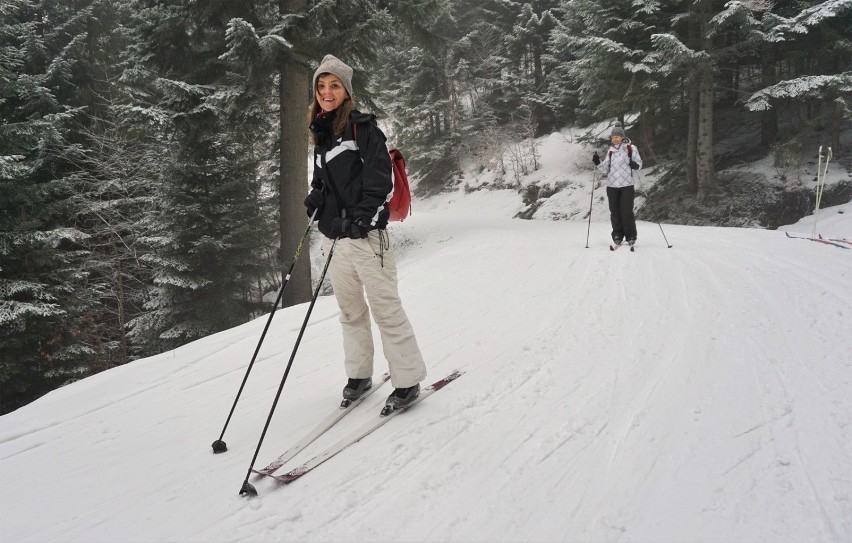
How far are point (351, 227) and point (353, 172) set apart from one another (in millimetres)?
377

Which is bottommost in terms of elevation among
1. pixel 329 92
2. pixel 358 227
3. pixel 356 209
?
pixel 358 227

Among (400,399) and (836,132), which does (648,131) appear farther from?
(400,399)

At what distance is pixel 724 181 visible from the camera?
15.1 meters

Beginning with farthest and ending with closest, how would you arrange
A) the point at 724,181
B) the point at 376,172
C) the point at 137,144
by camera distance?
the point at 724,181, the point at 137,144, the point at 376,172

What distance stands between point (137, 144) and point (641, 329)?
1417cm

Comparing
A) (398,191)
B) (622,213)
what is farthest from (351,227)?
(622,213)

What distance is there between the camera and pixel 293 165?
958 centimetres

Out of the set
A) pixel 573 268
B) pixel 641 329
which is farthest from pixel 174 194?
pixel 641 329

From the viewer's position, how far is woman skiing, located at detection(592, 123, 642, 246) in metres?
8.34

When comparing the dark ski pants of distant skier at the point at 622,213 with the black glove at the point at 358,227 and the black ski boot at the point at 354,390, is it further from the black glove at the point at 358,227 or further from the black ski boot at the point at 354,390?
the black glove at the point at 358,227

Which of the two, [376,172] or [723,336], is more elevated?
[376,172]

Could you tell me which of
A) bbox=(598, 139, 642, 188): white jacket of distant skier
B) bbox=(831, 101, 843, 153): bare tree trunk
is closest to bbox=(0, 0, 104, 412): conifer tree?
bbox=(598, 139, 642, 188): white jacket of distant skier

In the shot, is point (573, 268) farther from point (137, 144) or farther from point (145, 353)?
point (137, 144)

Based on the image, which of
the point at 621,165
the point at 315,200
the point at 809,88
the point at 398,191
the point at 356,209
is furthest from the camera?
the point at 809,88
